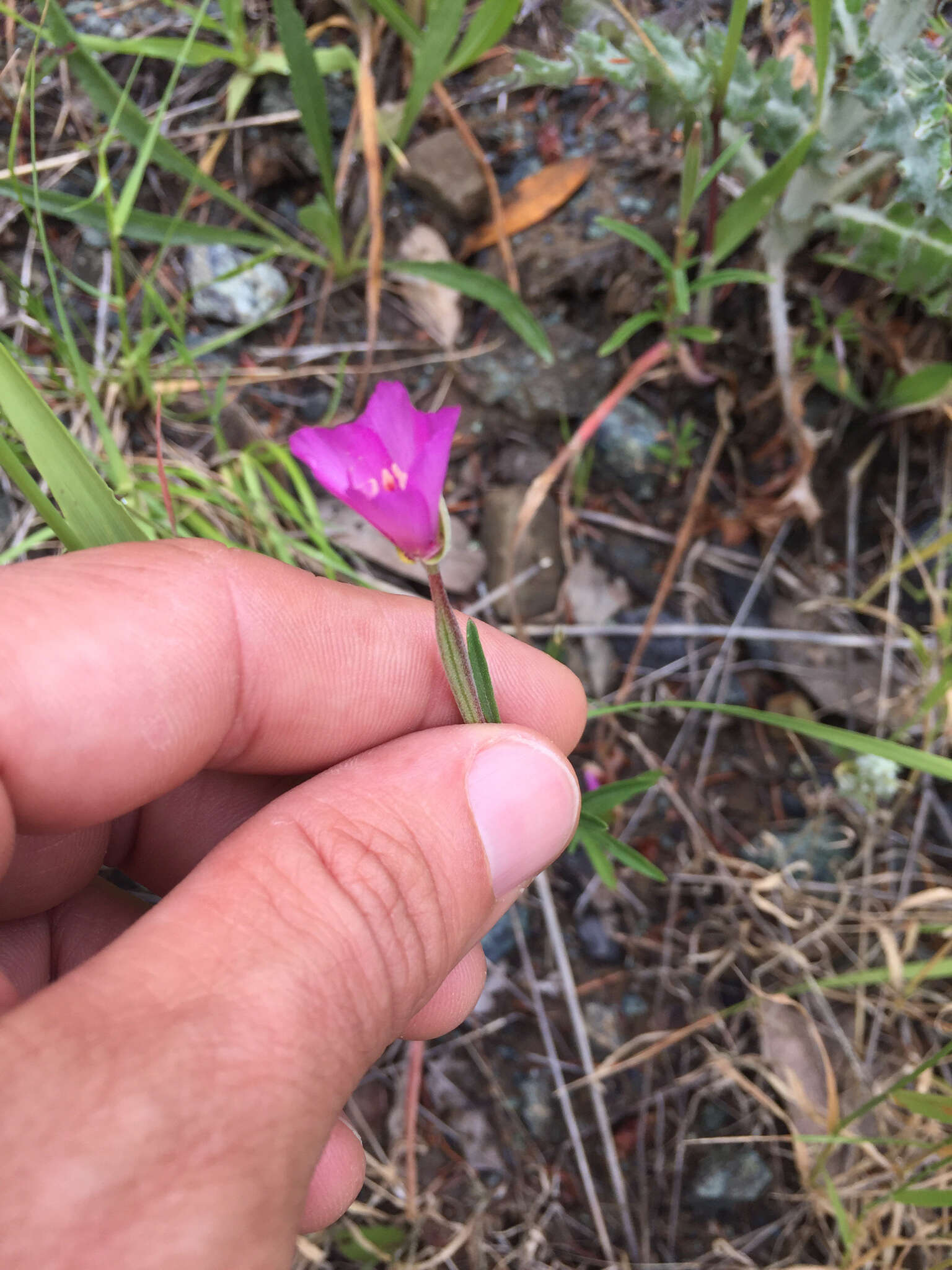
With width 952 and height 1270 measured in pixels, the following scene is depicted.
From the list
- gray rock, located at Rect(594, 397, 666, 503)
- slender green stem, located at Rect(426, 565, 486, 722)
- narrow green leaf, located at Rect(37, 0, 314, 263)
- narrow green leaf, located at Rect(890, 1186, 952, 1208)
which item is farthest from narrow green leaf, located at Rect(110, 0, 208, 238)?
narrow green leaf, located at Rect(890, 1186, 952, 1208)

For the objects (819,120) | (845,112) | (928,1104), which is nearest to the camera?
(928,1104)

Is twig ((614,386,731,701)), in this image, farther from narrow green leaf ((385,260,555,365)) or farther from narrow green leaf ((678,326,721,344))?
narrow green leaf ((385,260,555,365))

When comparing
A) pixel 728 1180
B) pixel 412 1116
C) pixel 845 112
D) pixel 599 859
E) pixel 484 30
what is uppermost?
pixel 484 30

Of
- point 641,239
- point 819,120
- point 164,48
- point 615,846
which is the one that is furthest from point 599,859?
point 164,48

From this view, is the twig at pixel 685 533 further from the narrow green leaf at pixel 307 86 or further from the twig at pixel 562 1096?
the narrow green leaf at pixel 307 86

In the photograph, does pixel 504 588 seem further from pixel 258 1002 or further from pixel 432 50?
pixel 258 1002
